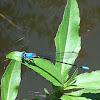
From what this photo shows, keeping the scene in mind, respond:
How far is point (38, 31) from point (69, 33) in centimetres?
141

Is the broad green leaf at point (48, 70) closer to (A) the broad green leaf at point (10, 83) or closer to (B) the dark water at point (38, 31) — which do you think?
(A) the broad green leaf at point (10, 83)

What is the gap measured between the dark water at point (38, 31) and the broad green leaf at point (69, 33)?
3.64 feet

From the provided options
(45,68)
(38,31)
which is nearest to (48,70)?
(45,68)

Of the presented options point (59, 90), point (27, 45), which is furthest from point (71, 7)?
point (27, 45)

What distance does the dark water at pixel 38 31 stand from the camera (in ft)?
9.40

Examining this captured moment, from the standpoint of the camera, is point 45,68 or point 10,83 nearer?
point 45,68

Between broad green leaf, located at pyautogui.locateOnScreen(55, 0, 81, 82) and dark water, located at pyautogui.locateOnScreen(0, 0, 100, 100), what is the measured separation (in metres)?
→ 1.11

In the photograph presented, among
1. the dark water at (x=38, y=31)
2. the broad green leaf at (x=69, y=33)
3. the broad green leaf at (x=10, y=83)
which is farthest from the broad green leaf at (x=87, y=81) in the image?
the dark water at (x=38, y=31)

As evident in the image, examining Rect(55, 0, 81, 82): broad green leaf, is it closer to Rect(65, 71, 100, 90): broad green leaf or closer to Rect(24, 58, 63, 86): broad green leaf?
Rect(65, 71, 100, 90): broad green leaf

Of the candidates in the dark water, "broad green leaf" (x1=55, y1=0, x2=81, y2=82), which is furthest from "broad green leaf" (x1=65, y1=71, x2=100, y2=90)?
the dark water

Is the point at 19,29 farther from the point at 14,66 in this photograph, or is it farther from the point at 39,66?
the point at 39,66

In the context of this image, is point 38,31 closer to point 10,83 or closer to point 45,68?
point 10,83

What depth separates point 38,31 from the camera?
124 inches

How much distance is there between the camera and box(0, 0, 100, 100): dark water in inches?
113
